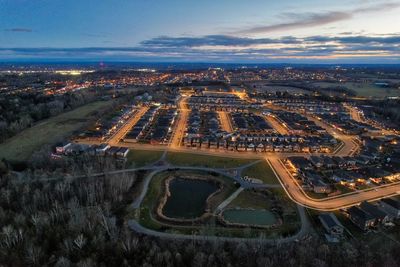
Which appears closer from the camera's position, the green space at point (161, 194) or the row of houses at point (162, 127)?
the green space at point (161, 194)

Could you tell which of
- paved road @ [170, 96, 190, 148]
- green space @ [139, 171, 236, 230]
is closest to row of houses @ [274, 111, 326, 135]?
paved road @ [170, 96, 190, 148]

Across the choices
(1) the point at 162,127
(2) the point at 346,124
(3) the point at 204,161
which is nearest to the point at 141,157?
(3) the point at 204,161

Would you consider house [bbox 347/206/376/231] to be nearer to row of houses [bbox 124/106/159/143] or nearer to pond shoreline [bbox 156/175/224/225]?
pond shoreline [bbox 156/175/224/225]

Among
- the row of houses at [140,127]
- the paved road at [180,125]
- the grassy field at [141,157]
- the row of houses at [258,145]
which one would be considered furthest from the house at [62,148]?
the row of houses at [258,145]

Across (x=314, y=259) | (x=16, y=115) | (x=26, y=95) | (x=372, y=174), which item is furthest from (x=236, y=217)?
(x=26, y=95)

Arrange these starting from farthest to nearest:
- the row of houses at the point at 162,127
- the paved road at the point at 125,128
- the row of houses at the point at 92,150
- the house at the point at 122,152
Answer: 1. the row of houses at the point at 162,127
2. the paved road at the point at 125,128
3. the row of houses at the point at 92,150
4. the house at the point at 122,152

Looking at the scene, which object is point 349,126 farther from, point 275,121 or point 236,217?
point 236,217

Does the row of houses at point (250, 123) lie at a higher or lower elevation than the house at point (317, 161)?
higher

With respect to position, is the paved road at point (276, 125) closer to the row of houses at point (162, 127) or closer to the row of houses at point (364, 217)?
the row of houses at point (162, 127)
